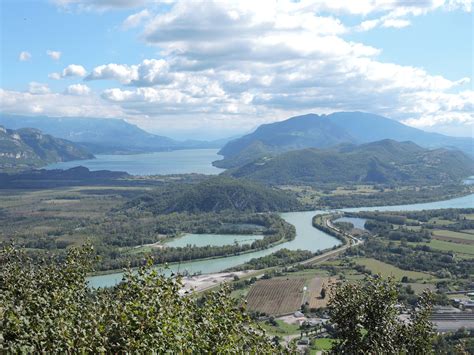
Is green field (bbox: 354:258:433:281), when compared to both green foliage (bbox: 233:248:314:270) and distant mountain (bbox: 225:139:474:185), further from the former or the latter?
distant mountain (bbox: 225:139:474:185)

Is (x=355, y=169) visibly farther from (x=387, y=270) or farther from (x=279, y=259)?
(x=387, y=270)

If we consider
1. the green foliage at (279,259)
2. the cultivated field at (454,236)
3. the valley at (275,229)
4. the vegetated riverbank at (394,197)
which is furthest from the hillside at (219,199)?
the green foliage at (279,259)

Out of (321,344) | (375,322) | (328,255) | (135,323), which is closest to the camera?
(135,323)

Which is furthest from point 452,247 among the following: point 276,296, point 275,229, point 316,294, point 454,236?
point 276,296

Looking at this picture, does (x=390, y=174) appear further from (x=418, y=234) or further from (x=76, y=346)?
(x=76, y=346)

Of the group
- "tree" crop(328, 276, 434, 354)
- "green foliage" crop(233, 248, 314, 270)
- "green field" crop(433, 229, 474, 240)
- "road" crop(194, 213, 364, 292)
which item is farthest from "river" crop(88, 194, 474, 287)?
"tree" crop(328, 276, 434, 354)

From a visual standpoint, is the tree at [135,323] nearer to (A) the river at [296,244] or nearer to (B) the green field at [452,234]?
(A) the river at [296,244]
